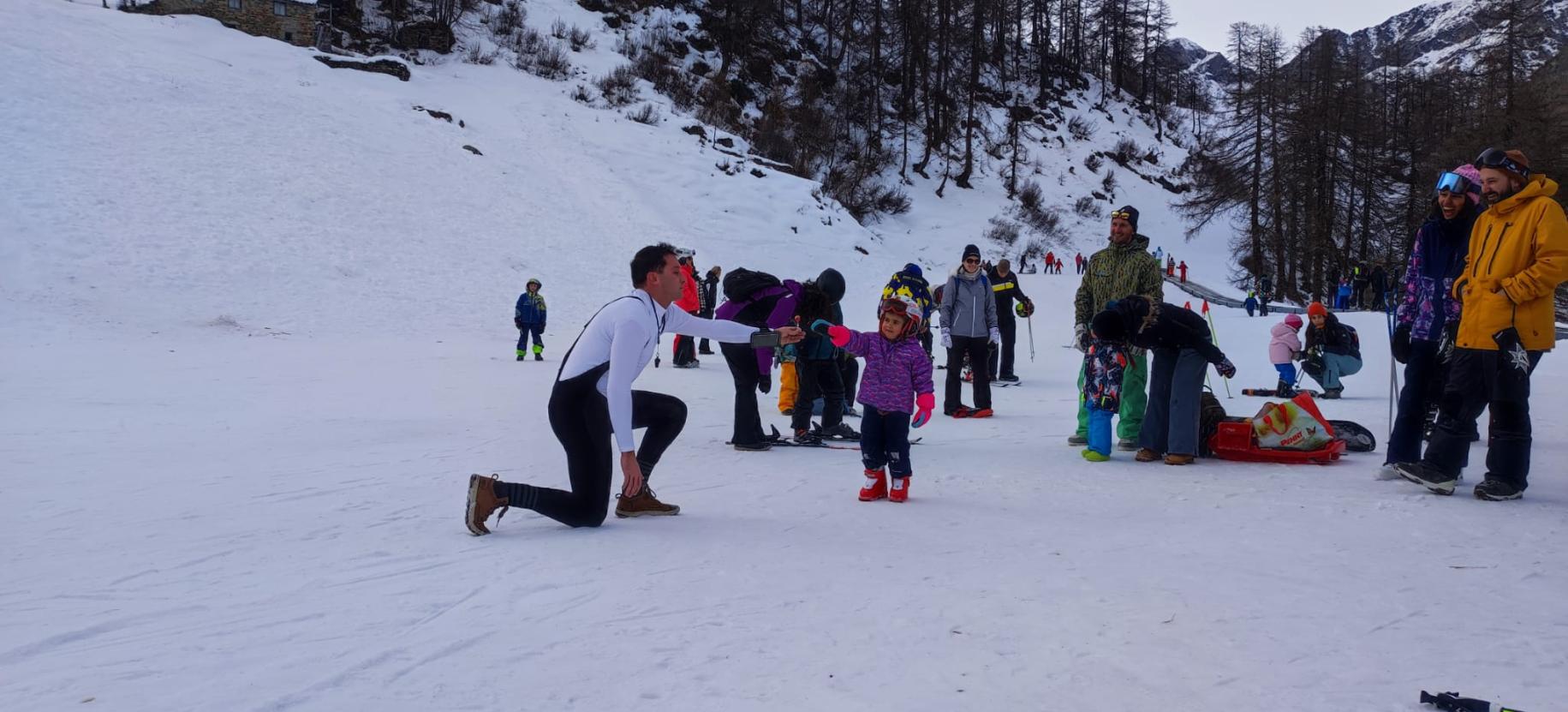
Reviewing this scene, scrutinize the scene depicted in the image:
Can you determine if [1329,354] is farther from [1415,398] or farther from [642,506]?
[642,506]

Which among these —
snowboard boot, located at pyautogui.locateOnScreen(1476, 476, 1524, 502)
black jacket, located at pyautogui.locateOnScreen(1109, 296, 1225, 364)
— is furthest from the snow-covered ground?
black jacket, located at pyautogui.locateOnScreen(1109, 296, 1225, 364)

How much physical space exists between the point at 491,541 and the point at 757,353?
11.4ft

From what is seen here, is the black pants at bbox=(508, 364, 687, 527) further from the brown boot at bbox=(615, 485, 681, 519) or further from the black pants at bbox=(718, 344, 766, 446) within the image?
the black pants at bbox=(718, 344, 766, 446)

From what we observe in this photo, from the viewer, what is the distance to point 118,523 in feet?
16.9

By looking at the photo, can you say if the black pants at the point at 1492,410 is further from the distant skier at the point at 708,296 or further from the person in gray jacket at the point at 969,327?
the distant skier at the point at 708,296

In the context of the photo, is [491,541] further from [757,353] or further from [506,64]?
[506,64]

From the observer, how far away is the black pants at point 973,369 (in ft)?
34.3

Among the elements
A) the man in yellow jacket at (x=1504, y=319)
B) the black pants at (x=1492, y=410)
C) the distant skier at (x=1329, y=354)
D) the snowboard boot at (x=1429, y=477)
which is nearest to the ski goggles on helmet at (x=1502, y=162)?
the man in yellow jacket at (x=1504, y=319)

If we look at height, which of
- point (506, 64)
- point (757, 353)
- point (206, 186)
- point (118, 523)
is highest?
point (506, 64)

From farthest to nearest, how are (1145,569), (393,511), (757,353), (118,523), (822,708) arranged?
(757,353) < (393,511) < (118,523) < (1145,569) < (822,708)

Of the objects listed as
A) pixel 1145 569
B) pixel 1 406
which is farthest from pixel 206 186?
pixel 1145 569

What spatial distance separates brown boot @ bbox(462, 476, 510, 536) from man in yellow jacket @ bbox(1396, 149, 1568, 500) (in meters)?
5.17

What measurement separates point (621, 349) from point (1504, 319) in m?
4.69

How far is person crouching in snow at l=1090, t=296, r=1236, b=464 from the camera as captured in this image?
23.2ft
